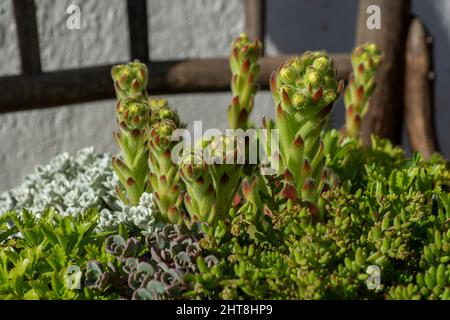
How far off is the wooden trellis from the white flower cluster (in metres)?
0.58

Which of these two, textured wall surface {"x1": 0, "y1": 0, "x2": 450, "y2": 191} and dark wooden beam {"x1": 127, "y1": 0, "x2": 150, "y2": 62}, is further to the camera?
textured wall surface {"x1": 0, "y1": 0, "x2": 450, "y2": 191}

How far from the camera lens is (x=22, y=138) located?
2.85 meters

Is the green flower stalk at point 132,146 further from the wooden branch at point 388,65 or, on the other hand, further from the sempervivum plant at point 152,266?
the wooden branch at point 388,65

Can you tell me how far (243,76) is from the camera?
1.42 m

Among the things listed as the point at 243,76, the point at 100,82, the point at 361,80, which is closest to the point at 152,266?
the point at 243,76

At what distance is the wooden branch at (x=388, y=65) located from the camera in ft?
7.36

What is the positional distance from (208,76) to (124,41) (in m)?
0.70

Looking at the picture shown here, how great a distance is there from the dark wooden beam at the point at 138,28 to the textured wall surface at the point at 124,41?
1.96 ft

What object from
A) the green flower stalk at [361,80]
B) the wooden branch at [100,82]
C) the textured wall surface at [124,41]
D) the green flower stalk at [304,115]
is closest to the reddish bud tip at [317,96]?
the green flower stalk at [304,115]

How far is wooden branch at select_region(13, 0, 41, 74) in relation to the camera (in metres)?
2.09

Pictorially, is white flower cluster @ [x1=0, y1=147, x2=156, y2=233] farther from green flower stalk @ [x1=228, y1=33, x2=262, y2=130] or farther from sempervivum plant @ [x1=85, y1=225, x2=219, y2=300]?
green flower stalk @ [x1=228, y1=33, x2=262, y2=130]

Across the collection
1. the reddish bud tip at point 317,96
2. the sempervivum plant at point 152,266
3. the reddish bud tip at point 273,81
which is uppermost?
the reddish bud tip at point 273,81

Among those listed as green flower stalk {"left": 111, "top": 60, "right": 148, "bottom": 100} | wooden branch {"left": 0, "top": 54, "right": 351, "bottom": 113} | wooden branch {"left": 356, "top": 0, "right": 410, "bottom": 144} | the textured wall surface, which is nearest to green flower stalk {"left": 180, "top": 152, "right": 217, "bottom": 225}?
green flower stalk {"left": 111, "top": 60, "right": 148, "bottom": 100}
